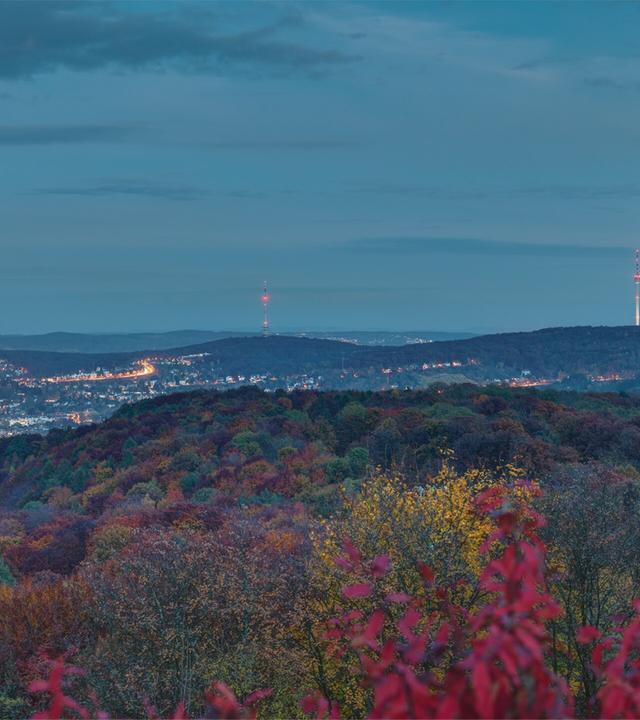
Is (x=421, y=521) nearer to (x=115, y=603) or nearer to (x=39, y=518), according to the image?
(x=115, y=603)

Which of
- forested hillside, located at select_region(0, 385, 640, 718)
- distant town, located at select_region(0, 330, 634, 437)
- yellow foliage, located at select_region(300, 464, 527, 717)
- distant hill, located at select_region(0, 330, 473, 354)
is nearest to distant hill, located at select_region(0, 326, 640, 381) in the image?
distant town, located at select_region(0, 330, 634, 437)

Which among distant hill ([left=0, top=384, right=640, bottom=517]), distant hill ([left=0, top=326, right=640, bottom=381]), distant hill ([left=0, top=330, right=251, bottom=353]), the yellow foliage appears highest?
distant hill ([left=0, top=330, right=251, bottom=353])

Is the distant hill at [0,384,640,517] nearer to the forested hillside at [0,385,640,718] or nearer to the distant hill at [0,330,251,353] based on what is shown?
the forested hillside at [0,385,640,718]

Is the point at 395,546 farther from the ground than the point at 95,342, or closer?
closer

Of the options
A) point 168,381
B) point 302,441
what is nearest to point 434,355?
point 168,381

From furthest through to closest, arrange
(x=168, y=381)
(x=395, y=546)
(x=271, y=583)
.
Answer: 1. (x=168, y=381)
2. (x=271, y=583)
3. (x=395, y=546)

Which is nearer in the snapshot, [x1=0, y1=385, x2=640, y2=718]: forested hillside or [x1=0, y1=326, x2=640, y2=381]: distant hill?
[x1=0, y1=385, x2=640, y2=718]: forested hillside

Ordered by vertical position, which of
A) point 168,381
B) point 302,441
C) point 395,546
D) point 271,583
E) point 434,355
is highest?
point 434,355

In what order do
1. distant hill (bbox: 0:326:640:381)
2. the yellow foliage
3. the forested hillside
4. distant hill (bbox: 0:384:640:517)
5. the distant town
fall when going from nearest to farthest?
the yellow foliage, the forested hillside, distant hill (bbox: 0:384:640:517), the distant town, distant hill (bbox: 0:326:640:381)

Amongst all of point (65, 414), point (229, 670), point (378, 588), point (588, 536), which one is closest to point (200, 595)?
point (229, 670)

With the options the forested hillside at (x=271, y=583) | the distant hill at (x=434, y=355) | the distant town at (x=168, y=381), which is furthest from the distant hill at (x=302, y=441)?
the distant hill at (x=434, y=355)

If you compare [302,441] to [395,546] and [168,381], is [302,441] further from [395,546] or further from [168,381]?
[168,381]
